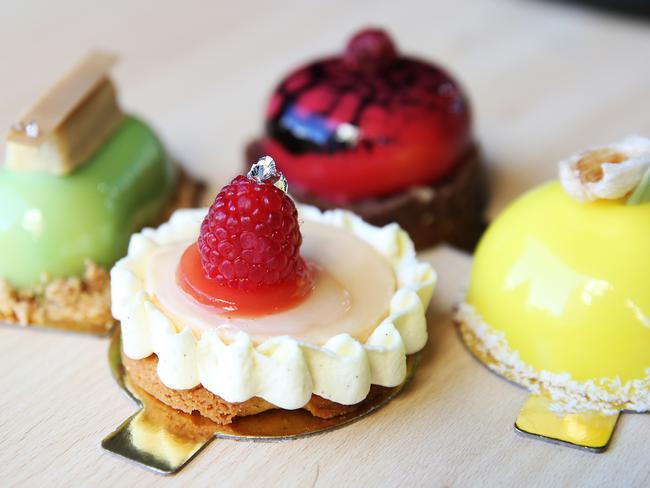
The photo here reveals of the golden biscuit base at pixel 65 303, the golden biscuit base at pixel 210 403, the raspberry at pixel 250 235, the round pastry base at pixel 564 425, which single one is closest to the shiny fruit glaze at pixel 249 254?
the raspberry at pixel 250 235

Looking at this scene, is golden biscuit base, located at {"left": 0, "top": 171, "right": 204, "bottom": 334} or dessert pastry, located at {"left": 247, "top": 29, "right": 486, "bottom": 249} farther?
dessert pastry, located at {"left": 247, "top": 29, "right": 486, "bottom": 249}

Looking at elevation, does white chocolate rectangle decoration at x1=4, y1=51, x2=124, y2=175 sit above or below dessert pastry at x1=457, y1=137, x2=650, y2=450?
above

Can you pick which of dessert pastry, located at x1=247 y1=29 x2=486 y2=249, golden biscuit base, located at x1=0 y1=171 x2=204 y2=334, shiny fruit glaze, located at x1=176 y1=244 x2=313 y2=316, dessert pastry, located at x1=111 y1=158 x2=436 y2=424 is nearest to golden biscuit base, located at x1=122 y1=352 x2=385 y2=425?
dessert pastry, located at x1=111 y1=158 x2=436 y2=424

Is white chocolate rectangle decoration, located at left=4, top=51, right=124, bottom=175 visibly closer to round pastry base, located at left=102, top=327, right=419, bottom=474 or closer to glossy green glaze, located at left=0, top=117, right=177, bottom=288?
glossy green glaze, located at left=0, top=117, right=177, bottom=288

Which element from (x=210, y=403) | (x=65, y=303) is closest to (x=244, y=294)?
(x=210, y=403)

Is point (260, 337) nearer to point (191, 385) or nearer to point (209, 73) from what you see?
point (191, 385)

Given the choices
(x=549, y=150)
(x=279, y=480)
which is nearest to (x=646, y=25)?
(x=549, y=150)

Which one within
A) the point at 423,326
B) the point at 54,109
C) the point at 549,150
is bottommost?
the point at 549,150
